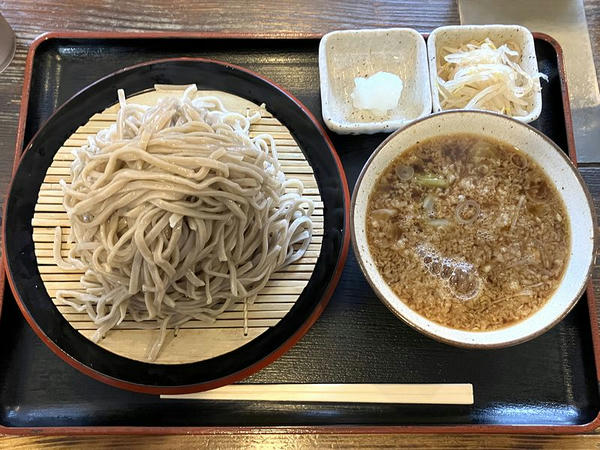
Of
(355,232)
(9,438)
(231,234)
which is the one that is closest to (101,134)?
(231,234)

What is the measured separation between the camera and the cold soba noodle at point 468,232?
1.45 meters

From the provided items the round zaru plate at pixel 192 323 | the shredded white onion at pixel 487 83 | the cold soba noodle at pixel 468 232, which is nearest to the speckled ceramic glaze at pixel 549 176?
the cold soba noodle at pixel 468 232

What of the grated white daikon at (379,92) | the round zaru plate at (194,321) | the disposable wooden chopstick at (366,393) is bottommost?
the disposable wooden chopstick at (366,393)

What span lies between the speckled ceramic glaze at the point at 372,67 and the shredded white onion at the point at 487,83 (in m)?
0.11

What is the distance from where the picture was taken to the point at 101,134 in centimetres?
169

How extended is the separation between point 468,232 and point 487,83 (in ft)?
2.56

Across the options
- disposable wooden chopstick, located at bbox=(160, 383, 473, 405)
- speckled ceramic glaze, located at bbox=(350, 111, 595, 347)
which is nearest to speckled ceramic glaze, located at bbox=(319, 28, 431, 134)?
speckled ceramic glaze, located at bbox=(350, 111, 595, 347)

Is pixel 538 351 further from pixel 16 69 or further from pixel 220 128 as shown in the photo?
pixel 16 69

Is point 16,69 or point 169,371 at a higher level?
point 16,69

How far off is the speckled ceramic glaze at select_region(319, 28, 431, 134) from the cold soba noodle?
422 mm

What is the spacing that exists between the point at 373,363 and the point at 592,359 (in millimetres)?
792

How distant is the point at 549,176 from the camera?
1.52m

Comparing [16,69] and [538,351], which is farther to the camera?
[16,69]

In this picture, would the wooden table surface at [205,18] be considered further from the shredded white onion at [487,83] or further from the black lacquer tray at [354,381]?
the black lacquer tray at [354,381]
